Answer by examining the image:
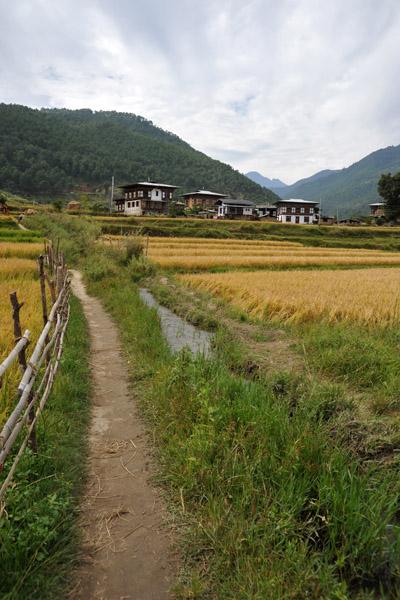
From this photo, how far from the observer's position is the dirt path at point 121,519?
7.93ft

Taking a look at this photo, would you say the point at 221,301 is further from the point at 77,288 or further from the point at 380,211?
the point at 380,211

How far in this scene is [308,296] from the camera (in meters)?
10.2

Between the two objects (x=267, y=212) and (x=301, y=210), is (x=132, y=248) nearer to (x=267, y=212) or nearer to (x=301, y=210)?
(x=301, y=210)

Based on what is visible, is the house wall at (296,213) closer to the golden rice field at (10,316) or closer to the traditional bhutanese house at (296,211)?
the traditional bhutanese house at (296,211)

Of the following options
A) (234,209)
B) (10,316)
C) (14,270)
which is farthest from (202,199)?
(10,316)

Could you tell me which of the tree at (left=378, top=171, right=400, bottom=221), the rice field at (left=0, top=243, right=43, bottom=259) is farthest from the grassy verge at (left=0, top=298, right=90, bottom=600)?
the tree at (left=378, top=171, right=400, bottom=221)

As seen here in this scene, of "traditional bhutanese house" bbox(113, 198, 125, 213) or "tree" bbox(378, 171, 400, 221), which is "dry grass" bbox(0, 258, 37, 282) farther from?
"tree" bbox(378, 171, 400, 221)

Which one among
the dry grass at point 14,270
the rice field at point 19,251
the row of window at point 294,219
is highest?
the row of window at point 294,219

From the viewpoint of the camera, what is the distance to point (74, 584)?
238 cm

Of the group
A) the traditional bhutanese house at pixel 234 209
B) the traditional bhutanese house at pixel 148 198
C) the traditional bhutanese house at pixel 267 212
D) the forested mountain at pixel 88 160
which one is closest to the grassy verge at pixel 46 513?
the traditional bhutanese house at pixel 148 198

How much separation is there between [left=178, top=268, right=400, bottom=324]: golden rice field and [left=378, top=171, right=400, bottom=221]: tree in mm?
50160

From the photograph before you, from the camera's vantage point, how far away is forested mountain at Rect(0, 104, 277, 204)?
274 feet

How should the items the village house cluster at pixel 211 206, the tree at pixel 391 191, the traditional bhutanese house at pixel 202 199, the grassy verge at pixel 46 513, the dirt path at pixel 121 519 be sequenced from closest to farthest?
the grassy verge at pixel 46 513
the dirt path at pixel 121 519
the tree at pixel 391 191
the village house cluster at pixel 211 206
the traditional bhutanese house at pixel 202 199

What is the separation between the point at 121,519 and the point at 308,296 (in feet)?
27.7
